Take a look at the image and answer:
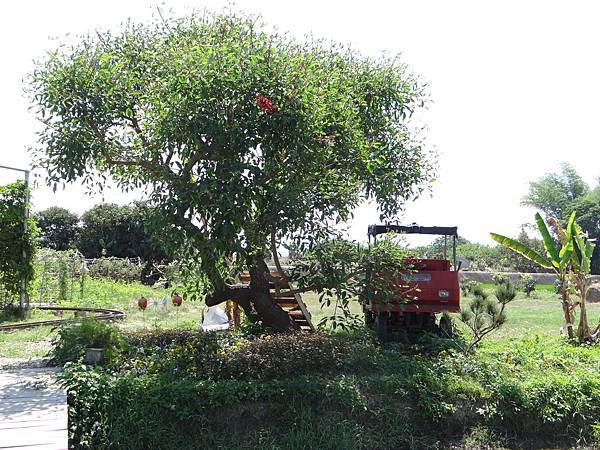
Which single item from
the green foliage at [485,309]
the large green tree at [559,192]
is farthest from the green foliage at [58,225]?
the green foliage at [485,309]

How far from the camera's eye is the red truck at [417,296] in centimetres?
1015

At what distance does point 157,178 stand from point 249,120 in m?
1.59

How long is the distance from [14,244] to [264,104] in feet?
35.1

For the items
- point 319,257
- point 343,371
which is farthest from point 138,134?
point 343,371

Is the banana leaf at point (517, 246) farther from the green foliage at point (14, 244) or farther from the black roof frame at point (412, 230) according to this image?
the green foliage at point (14, 244)

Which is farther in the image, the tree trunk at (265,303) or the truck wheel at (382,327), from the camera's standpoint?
the truck wheel at (382,327)

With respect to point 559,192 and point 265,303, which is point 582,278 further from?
point 559,192

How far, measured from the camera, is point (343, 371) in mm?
7934

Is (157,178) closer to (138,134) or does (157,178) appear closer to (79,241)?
(138,134)

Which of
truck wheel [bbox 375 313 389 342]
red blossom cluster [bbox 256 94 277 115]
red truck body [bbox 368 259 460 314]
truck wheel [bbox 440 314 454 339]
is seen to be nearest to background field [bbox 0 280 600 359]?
truck wheel [bbox 440 314 454 339]

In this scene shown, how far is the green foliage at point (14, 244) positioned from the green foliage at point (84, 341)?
8077 millimetres

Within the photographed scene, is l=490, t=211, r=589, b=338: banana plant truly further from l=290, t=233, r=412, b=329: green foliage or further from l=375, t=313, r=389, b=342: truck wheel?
l=290, t=233, r=412, b=329: green foliage

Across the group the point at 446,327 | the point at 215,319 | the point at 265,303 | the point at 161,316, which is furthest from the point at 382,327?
the point at 161,316

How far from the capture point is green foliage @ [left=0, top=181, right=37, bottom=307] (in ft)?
51.9
